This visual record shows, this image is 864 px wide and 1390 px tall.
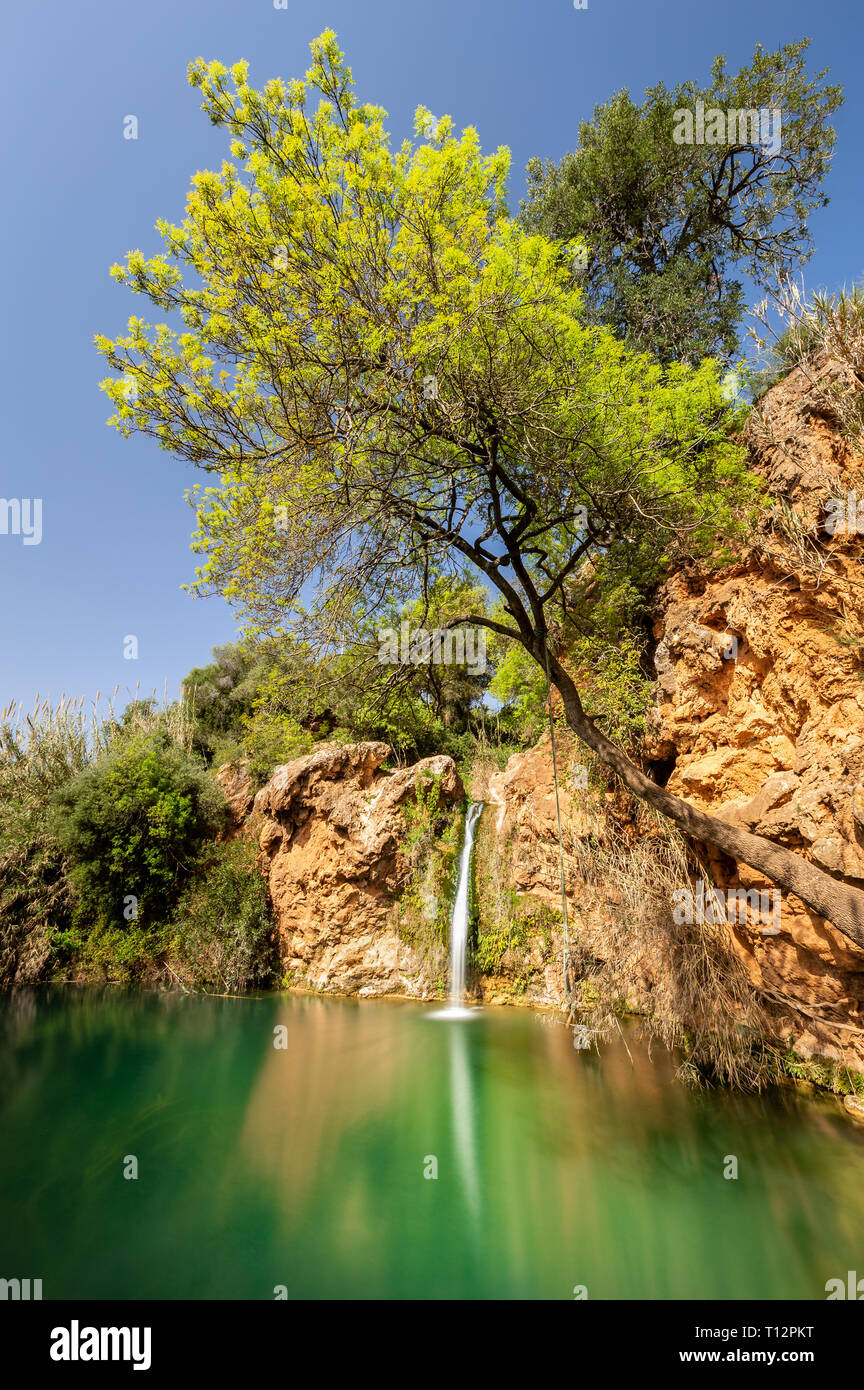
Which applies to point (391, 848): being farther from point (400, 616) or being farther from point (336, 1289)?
point (336, 1289)

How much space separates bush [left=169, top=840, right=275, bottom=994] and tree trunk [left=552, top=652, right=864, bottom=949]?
975 cm

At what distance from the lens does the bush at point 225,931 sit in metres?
12.8

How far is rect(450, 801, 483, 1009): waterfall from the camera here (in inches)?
443

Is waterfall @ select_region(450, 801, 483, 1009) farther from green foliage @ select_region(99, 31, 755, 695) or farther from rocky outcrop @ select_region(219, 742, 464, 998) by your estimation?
green foliage @ select_region(99, 31, 755, 695)

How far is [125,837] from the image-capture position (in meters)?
14.0

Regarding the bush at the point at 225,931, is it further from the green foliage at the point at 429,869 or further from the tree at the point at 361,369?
the tree at the point at 361,369

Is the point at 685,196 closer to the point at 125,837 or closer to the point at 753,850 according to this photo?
the point at 753,850

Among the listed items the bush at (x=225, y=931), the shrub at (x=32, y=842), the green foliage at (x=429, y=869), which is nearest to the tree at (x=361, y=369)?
the green foliage at (x=429, y=869)

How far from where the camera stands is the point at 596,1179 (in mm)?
5125

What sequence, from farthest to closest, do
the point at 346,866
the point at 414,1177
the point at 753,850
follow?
the point at 346,866 < the point at 753,850 < the point at 414,1177

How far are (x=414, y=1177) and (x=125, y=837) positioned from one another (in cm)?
1147

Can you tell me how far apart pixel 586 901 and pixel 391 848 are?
4.55 meters

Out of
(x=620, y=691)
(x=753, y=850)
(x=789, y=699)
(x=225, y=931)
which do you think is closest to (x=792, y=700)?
(x=789, y=699)

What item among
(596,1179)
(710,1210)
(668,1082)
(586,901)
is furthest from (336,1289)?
(586,901)
